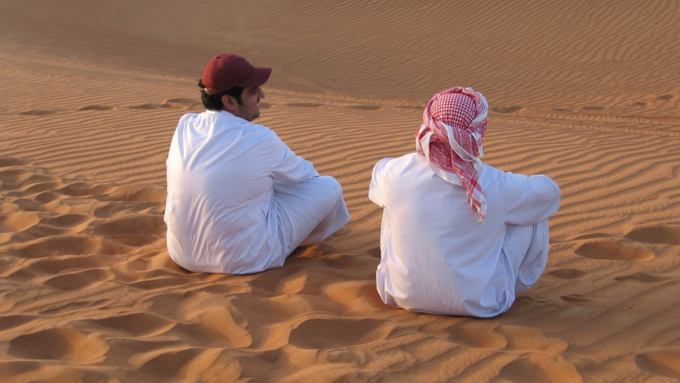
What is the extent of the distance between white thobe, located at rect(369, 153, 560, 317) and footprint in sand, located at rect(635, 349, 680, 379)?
0.64 metres

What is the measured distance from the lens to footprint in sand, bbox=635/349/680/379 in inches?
99.3

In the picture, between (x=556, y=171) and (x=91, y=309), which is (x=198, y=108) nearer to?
(x=556, y=171)

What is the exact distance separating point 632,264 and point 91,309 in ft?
9.13

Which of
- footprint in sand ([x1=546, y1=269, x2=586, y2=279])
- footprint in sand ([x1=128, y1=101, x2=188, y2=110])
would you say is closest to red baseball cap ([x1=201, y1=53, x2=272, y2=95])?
footprint in sand ([x1=546, y1=269, x2=586, y2=279])

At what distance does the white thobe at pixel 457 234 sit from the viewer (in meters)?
2.95

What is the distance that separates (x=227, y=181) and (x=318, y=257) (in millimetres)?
763

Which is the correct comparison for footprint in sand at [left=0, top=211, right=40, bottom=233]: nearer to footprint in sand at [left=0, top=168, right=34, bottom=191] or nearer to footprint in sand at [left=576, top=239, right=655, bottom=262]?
footprint in sand at [left=0, top=168, right=34, bottom=191]

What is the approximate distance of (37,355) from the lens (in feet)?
8.80

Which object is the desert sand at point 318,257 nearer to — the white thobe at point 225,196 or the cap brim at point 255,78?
the white thobe at point 225,196

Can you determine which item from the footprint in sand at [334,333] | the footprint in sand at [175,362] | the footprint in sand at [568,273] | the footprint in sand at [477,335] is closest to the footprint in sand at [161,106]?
the footprint in sand at [568,273]

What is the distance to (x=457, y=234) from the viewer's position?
9.74 feet

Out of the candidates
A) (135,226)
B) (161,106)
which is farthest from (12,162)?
(161,106)

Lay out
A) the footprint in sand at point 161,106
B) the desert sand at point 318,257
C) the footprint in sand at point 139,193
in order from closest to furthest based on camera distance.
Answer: the desert sand at point 318,257
the footprint in sand at point 139,193
the footprint in sand at point 161,106

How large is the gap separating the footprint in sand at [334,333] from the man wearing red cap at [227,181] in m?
0.83
